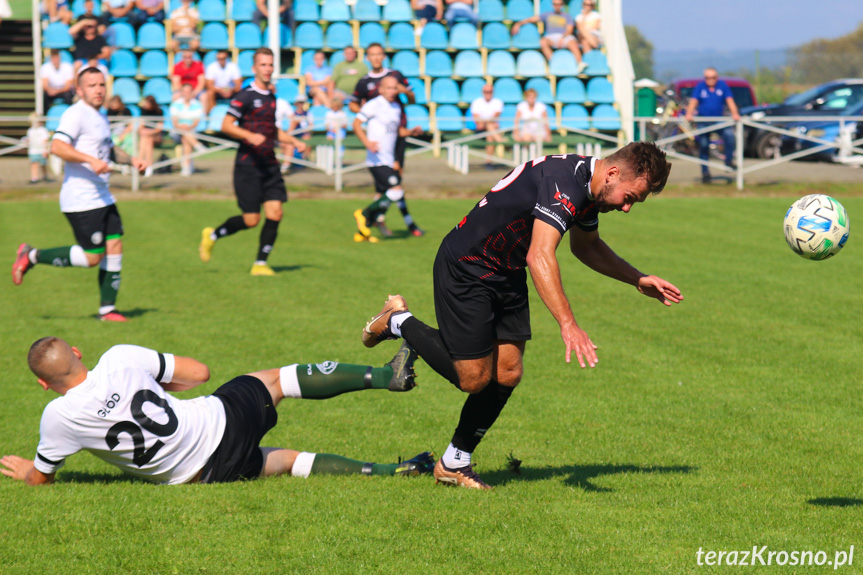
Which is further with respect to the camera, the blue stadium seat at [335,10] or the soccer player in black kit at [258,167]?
the blue stadium seat at [335,10]

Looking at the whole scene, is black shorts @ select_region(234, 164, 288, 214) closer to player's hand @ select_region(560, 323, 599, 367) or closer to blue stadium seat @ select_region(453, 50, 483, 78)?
player's hand @ select_region(560, 323, 599, 367)

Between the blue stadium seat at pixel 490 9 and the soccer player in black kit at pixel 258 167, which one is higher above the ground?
the blue stadium seat at pixel 490 9

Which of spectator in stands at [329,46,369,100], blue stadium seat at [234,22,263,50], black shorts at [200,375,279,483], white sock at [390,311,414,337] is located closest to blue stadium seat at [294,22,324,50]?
blue stadium seat at [234,22,263,50]

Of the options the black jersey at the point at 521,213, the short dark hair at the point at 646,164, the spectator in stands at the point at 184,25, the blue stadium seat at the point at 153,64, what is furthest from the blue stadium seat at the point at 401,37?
the short dark hair at the point at 646,164

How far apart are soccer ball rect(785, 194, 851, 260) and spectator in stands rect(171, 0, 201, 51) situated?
22.1 m

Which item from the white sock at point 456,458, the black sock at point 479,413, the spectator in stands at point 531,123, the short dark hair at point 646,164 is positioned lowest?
the white sock at point 456,458

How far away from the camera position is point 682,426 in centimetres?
608

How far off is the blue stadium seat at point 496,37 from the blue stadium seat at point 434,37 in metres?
1.06

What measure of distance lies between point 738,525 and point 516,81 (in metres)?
22.1

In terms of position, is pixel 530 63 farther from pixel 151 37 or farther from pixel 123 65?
pixel 123 65

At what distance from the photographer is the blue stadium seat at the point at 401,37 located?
86.1ft

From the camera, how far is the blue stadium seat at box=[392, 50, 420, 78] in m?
25.6

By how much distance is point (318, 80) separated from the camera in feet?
80.1

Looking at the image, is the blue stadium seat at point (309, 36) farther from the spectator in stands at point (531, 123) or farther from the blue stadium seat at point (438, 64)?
the spectator in stands at point (531, 123)
